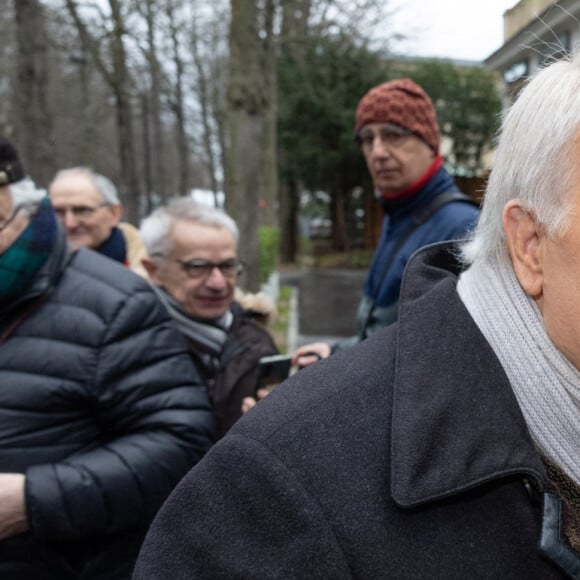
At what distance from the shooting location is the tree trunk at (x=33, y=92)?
5.83 metres

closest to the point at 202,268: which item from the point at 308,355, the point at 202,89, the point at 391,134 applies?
the point at 308,355

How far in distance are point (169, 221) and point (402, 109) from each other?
45.4 inches

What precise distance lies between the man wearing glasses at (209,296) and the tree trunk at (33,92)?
147 inches

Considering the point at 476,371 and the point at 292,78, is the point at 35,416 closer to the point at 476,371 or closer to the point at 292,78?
the point at 476,371

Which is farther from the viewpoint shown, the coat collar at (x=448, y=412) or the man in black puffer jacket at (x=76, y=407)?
the man in black puffer jacket at (x=76, y=407)

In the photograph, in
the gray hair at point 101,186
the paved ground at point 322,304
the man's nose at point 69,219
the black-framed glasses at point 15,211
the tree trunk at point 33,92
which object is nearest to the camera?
the black-framed glasses at point 15,211

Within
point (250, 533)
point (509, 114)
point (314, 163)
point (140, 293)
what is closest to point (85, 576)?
point (140, 293)

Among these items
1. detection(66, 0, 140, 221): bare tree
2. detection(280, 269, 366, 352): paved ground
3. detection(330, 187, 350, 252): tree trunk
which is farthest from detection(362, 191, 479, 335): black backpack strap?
detection(330, 187, 350, 252): tree trunk

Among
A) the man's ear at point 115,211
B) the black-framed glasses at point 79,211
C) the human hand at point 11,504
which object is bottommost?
the human hand at point 11,504

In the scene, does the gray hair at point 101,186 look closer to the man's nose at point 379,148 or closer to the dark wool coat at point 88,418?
the man's nose at point 379,148

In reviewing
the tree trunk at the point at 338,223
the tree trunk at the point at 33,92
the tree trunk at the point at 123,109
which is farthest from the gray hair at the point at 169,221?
the tree trunk at the point at 338,223

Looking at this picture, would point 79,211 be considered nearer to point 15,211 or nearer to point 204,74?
point 15,211

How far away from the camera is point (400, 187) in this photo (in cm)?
290

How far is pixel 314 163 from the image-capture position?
22547 mm
